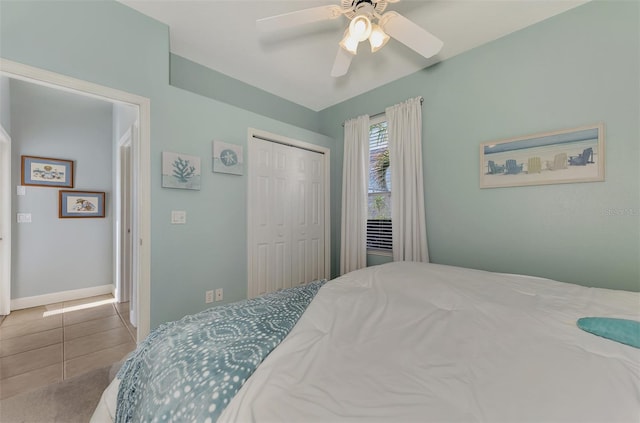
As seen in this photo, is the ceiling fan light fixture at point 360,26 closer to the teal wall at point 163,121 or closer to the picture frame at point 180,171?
the teal wall at point 163,121

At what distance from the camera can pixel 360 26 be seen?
1421 mm

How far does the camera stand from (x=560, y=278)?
1858 mm

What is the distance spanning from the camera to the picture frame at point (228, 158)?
231cm

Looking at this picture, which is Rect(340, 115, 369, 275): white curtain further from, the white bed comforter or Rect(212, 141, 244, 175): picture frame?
the white bed comforter

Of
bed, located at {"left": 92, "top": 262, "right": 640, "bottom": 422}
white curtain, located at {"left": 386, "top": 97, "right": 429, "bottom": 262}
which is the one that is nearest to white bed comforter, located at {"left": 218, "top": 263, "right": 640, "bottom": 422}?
bed, located at {"left": 92, "top": 262, "right": 640, "bottom": 422}

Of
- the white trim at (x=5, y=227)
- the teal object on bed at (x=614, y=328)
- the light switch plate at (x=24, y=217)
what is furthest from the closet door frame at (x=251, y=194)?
the light switch plate at (x=24, y=217)

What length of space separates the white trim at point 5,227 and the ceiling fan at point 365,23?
137 inches

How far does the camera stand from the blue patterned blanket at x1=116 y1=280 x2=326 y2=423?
0.68 m

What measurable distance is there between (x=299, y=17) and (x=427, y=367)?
73.4 inches

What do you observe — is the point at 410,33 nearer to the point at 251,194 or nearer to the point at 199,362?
the point at 251,194

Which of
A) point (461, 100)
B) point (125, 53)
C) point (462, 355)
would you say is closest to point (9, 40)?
point (125, 53)

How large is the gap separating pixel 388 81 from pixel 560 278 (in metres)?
2.44

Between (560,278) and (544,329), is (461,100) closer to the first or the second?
(560,278)

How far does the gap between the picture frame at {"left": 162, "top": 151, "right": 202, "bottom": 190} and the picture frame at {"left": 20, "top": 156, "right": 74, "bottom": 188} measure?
2.49 meters
